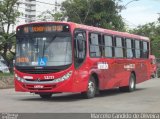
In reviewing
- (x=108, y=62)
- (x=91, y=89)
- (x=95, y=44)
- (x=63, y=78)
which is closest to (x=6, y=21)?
(x=108, y=62)

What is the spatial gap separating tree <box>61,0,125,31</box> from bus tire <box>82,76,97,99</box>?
26970 mm

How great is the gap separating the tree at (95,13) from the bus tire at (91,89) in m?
27.0

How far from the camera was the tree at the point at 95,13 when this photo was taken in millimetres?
47250

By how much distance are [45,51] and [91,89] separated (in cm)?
275

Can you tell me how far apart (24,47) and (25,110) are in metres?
4.48

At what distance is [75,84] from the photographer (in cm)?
1823

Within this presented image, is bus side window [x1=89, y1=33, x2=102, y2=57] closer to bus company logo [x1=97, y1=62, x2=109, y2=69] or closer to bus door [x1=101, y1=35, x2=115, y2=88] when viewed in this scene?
bus company logo [x1=97, y1=62, x2=109, y2=69]

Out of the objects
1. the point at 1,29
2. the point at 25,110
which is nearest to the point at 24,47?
the point at 25,110

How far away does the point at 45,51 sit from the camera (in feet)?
59.7

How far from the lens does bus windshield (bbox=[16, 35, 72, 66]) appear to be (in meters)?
18.0

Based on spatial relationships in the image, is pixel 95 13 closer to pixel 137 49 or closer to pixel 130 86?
pixel 137 49

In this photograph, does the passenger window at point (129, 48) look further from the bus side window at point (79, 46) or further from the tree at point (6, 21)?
the tree at point (6, 21)

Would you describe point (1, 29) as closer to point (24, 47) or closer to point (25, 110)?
point (24, 47)

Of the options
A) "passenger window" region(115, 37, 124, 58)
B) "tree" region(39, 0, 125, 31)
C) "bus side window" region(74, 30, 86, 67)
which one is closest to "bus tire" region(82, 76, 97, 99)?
"bus side window" region(74, 30, 86, 67)
